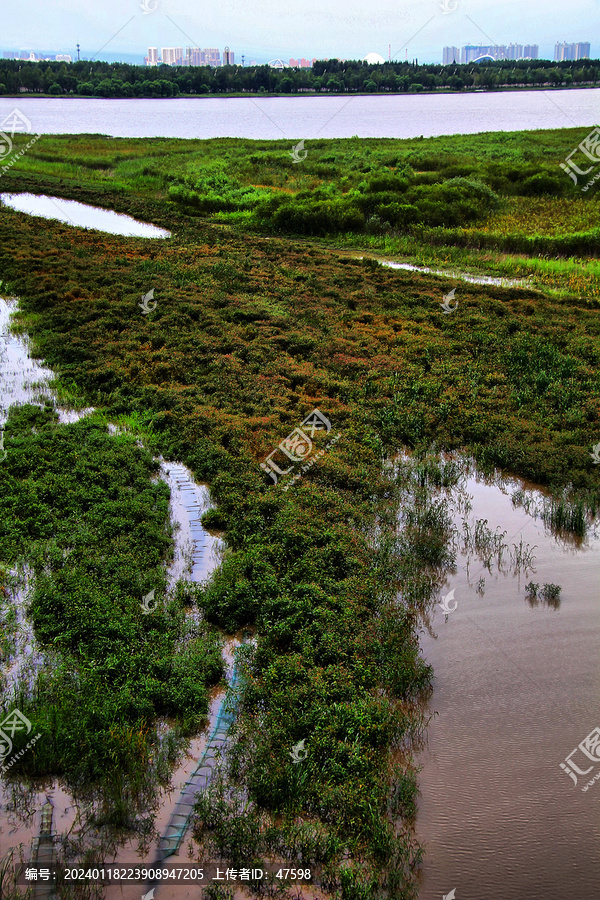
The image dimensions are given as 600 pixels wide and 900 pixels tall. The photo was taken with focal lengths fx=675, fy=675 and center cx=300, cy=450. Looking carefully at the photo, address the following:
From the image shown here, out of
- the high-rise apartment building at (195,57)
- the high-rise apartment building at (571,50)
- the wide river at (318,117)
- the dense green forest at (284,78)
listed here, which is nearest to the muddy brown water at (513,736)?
the wide river at (318,117)

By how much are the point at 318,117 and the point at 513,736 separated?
314 feet

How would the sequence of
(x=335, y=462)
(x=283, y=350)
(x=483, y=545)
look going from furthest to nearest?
(x=283, y=350)
(x=335, y=462)
(x=483, y=545)

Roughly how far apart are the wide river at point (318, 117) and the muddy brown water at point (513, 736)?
62.5m

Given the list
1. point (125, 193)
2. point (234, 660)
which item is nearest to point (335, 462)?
point (234, 660)

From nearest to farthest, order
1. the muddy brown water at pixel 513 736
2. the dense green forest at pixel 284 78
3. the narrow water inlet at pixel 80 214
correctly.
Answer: the muddy brown water at pixel 513 736, the narrow water inlet at pixel 80 214, the dense green forest at pixel 284 78

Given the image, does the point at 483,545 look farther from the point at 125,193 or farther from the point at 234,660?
the point at 125,193

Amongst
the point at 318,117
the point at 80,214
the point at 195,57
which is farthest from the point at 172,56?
the point at 80,214

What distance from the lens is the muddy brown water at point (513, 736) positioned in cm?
512

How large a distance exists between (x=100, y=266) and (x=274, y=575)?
1647cm

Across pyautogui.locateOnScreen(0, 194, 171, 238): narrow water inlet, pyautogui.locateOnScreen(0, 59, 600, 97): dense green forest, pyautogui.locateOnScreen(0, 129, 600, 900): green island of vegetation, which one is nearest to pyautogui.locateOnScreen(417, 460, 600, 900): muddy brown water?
pyautogui.locateOnScreen(0, 129, 600, 900): green island of vegetation

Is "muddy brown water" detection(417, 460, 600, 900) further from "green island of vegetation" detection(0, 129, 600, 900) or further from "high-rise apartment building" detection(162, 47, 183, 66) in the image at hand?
"high-rise apartment building" detection(162, 47, 183, 66)

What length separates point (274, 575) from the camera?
8.07 m

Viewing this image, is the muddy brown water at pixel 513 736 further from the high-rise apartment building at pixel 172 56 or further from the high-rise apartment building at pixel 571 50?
the high-rise apartment building at pixel 571 50

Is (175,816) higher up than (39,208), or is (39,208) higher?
(39,208)
